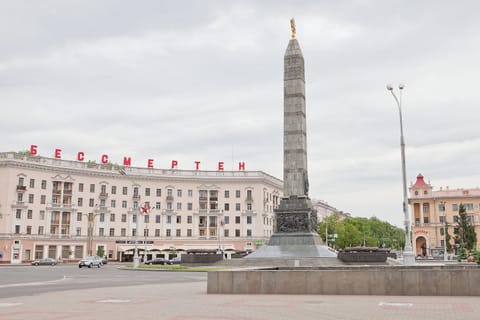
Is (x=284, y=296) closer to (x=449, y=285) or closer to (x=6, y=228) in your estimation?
(x=449, y=285)

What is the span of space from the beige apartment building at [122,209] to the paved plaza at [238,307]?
208 feet

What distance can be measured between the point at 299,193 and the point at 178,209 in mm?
53574

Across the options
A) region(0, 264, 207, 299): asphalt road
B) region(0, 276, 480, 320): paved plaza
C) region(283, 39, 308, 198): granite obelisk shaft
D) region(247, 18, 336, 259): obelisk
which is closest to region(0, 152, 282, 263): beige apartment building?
region(247, 18, 336, 259): obelisk

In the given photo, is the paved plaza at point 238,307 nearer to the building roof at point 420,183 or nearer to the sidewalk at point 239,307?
the sidewalk at point 239,307

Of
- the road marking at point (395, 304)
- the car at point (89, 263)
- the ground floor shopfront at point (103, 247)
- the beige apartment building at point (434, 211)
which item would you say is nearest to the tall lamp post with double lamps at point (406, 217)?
the road marking at point (395, 304)

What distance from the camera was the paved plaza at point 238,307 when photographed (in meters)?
11.3

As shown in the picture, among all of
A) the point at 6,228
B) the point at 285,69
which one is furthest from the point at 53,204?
the point at 285,69

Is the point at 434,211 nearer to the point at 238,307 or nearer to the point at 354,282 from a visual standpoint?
the point at 354,282

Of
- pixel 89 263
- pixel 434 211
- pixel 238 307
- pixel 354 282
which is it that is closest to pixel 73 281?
pixel 354 282

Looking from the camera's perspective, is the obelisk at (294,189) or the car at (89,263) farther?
the car at (89,263)

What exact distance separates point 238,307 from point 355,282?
508 centimetres

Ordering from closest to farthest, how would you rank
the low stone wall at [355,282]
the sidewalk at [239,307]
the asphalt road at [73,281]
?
1. the sidewalk at [239,307]
2. the low stone wall at [355,282]
3. the asphalt road at [73,281]

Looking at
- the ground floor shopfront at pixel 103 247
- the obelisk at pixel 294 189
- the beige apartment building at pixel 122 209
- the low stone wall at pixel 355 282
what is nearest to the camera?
the low stone wall at pixel 355 282

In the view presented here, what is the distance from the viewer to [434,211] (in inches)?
Result: 4232
